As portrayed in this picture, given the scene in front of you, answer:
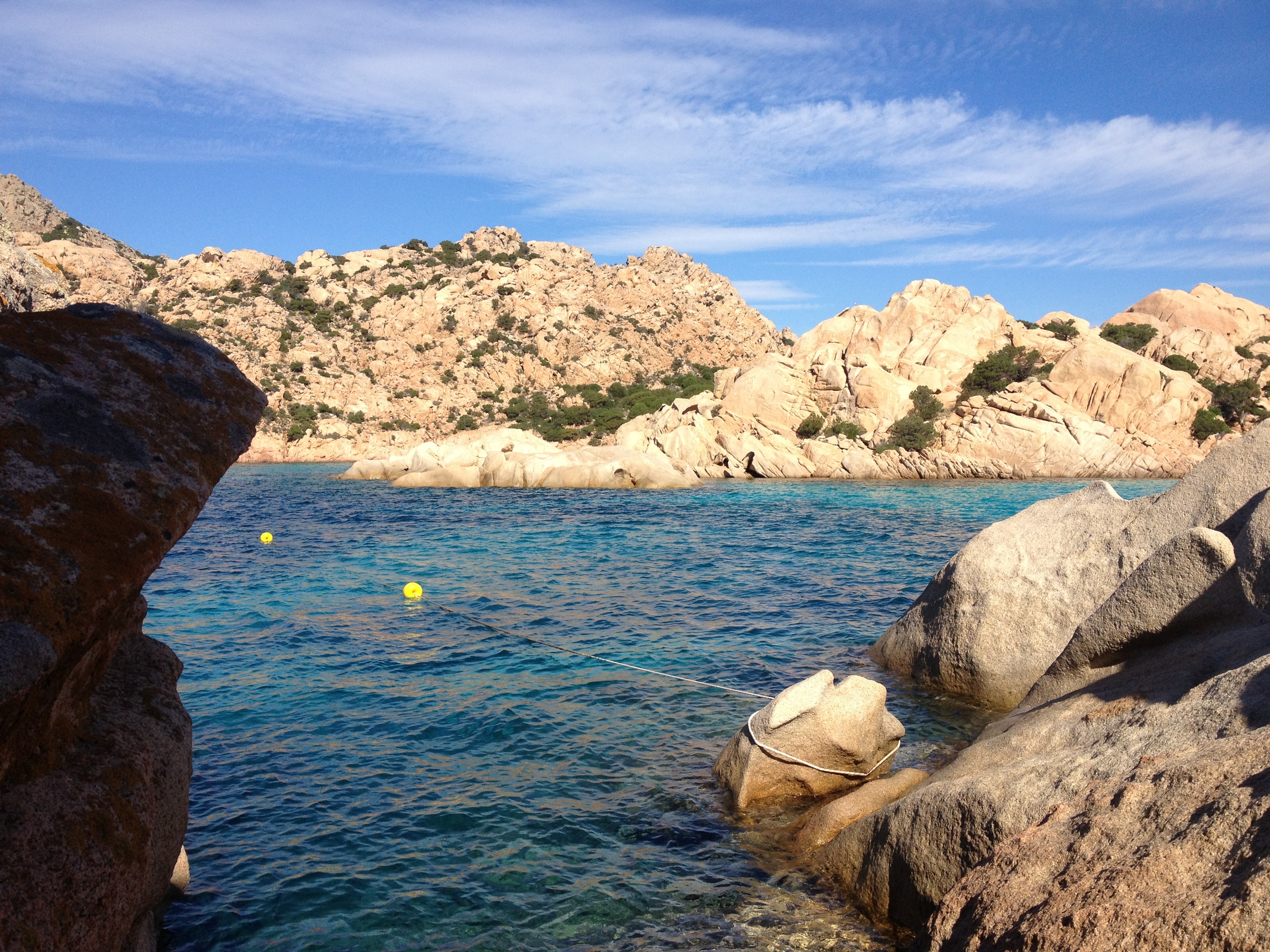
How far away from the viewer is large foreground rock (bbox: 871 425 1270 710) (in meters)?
8.62

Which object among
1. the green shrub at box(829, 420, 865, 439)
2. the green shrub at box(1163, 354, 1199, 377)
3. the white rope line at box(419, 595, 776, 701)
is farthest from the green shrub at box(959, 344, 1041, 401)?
the white rope line at box(419, 595, 776, 701)

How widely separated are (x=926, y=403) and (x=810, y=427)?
8.59 m

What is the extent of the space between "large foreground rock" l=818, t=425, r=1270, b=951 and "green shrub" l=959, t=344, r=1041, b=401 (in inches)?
2208

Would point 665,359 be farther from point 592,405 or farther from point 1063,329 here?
point 1063,329

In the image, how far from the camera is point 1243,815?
324cm

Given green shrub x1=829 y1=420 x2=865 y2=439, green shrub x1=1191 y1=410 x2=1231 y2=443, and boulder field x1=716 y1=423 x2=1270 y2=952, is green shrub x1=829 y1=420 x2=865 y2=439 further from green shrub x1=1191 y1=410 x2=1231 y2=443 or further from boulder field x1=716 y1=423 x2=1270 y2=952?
boulder field x1=716 y1=423 x2=1270 y2=952

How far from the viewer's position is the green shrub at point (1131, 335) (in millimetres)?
68000

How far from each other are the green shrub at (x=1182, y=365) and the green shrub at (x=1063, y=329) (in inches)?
278

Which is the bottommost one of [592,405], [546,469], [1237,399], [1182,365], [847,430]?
[546,469]

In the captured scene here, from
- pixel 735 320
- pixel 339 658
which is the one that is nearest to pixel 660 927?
pixel 339 658

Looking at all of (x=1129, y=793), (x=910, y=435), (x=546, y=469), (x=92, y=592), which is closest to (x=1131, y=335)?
(x=910, y=435)

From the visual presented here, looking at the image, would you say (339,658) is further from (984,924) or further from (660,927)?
(984,924)

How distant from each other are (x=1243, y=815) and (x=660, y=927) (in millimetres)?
3549

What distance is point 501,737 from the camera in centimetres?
886
